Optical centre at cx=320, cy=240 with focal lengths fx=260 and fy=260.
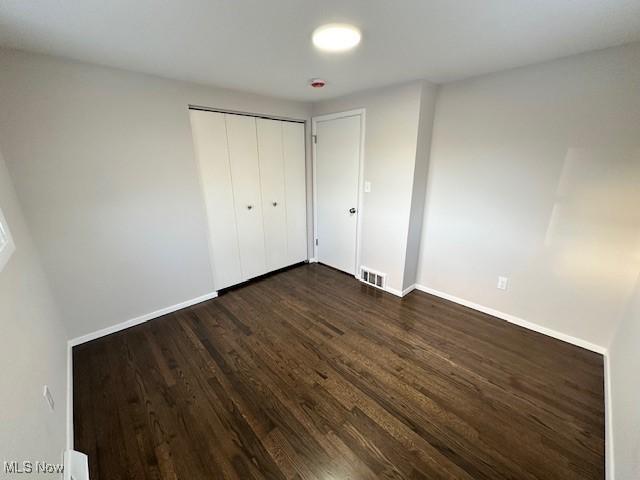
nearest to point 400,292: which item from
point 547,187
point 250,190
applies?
point 547,187

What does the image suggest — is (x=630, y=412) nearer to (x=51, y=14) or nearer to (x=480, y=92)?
(x=480, y=92)

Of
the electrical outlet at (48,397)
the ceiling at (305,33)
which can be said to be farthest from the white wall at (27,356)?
the ceiling at (305,33)

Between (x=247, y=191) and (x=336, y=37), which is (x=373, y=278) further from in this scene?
(x=336, y=37)

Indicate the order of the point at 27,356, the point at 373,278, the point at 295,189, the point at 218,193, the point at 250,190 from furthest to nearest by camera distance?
the point at 295,189 < the point at 373,278 < the point at 250,190 < the point at 218,193 < the point at 27,356

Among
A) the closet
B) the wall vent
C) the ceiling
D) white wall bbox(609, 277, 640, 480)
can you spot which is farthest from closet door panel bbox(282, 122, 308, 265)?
white wall bbox(609, 277, 640, 480)

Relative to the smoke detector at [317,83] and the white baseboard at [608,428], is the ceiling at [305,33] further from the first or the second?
the white baseboard at [608,428]

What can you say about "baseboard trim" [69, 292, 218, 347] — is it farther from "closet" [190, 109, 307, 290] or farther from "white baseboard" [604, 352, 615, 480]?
"white baseboard" [604, 352, 615, 480]

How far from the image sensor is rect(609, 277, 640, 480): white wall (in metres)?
1.07

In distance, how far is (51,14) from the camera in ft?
3.97

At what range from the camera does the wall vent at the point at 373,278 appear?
9.92 ft

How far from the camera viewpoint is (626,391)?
1.34 m

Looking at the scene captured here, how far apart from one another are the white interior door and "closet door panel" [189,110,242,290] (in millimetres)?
1179


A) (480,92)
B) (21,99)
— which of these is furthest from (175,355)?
(480,92)

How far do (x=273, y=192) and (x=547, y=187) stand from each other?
2630mm
